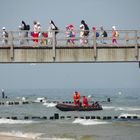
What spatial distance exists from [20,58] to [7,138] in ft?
18.2

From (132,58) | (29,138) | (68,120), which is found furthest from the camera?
(68,120)

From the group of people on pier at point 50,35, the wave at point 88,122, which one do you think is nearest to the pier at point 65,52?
the group of people on pier at point 50,35

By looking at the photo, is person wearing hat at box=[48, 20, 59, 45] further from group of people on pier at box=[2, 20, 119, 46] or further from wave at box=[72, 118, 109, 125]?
wave at box=[72, 118, 109, 125]

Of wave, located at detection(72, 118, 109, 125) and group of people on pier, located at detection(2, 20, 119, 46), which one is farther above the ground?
group of people on pier, located at detection(2, 20, 119, 46)

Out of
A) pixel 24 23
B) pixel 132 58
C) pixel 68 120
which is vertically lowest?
pixel 68 120

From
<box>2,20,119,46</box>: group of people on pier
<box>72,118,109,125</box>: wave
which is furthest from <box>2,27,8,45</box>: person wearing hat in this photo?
<box>72,118,109,125</box>: wave

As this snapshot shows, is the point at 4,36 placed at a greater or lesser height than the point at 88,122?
greater

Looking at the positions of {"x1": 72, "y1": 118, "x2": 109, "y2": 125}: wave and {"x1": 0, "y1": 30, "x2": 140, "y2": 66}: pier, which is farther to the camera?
{"x1": 72, "y1": 118, "x2": 109, "y2": 125}: wave

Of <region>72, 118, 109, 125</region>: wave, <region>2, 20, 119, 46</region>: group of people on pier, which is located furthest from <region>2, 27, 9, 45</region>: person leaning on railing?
<region>72, 118, 109, 125</region>: wave

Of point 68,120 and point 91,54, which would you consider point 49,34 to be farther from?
point 68,120

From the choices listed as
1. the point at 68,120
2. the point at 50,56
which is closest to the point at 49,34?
the point at 50,56

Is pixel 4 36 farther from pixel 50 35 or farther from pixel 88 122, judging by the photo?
pixel 88 122

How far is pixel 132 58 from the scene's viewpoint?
117ft

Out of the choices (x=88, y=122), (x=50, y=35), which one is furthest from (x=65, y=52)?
(x=88, y=122)
